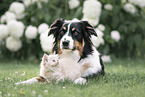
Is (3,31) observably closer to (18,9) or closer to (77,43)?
(18,9)

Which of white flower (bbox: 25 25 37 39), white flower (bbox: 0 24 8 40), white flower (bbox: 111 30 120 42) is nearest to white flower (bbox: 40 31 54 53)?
white flower (bbox: 25 25 37 39)

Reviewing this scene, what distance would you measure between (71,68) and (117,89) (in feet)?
2.66

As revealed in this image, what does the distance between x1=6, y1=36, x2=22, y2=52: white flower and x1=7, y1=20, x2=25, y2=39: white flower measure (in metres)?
0.16

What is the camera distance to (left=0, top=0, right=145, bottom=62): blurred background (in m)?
7.04

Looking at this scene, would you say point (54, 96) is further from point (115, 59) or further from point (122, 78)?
point (115, 59)

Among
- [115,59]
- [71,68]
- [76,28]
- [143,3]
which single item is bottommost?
[115,59]

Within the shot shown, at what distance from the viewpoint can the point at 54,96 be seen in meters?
→ 3.20

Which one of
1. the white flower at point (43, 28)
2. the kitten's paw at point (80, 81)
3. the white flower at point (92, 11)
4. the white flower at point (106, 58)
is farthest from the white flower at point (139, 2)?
the kitten's paw at point (80, 81)

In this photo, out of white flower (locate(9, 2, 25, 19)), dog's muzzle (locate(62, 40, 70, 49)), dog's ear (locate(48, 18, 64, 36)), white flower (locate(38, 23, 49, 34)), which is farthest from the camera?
white flower (locate(9, 2, 25, 19))

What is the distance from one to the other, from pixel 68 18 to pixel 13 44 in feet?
5.61

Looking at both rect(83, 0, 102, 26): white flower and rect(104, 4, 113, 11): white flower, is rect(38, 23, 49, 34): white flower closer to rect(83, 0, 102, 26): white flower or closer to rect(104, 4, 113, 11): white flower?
rect(83, 0, 102, 26): white flower

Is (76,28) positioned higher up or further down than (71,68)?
higher up

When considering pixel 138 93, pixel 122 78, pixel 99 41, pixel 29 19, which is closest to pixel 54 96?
pixel 138 93

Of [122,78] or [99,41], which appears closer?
[122,78]
